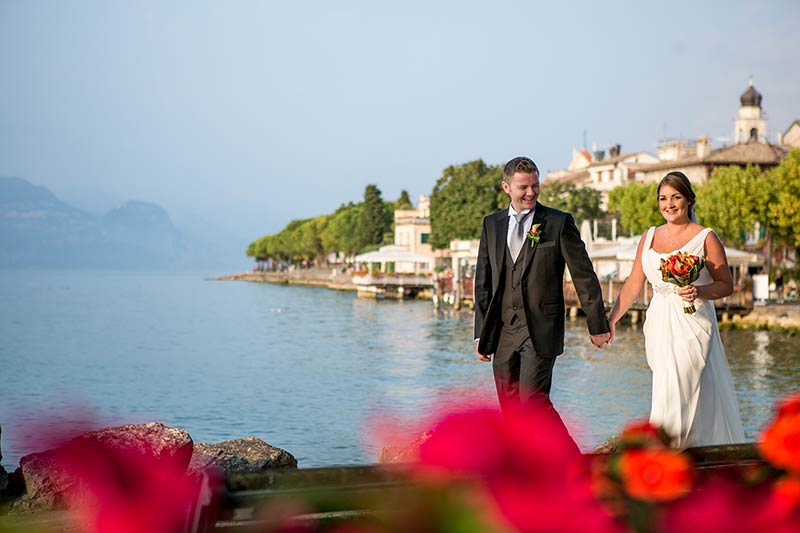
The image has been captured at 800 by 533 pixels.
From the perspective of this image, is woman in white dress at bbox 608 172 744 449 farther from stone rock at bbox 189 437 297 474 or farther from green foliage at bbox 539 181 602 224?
green foliage at bbox 539 181 602 224

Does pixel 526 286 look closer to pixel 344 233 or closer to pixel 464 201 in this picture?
pixel 464 201

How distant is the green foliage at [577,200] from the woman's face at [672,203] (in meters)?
71.7

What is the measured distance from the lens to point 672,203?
22.2 ft

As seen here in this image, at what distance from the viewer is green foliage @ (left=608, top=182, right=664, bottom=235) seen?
220 ft

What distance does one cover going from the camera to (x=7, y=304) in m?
90.5

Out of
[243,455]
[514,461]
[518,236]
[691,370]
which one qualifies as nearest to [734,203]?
[243,455]

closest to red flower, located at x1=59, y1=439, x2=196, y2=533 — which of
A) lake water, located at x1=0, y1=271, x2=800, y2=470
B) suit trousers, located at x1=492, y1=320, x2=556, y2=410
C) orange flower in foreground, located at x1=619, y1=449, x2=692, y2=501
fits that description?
lake water, located at x1=0, y1=271, x2=800, y2=470

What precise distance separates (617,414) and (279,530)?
2138 centimetres

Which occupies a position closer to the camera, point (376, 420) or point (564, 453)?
point (564, 453)

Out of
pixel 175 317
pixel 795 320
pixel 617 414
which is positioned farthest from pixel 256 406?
pixel 175 317

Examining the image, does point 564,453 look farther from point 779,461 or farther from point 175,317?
point 175,317

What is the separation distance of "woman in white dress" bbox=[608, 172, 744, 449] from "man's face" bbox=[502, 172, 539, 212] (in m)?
0.85

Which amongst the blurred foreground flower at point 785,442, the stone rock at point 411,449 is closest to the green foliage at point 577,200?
the stone rock at point 411,449

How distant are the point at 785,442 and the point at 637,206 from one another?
70463 mm
